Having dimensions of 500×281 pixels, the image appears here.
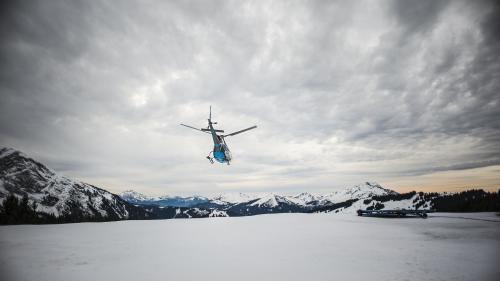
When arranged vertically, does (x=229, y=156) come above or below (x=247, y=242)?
above

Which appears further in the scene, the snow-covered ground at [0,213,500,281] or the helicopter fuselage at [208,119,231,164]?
the helicopter fuselage at [208,119,231,164]

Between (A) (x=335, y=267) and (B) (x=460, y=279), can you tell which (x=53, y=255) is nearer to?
(A) (x=335, y=267)

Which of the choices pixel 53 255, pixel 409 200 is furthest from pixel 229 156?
pixel 409 200

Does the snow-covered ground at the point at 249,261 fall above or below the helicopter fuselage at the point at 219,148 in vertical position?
below

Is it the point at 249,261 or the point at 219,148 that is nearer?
the point at 249,261

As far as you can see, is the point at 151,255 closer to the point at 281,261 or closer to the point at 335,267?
the point at 281,261

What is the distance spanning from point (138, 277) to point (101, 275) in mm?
2284

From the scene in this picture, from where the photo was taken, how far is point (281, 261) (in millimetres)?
17734

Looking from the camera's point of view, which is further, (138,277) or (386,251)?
(386,251)

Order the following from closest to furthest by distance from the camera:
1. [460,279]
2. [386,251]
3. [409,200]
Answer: [460,279] → [386,251] → [409,200]

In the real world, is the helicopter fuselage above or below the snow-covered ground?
above

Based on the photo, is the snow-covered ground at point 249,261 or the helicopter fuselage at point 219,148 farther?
the helicopter fuselage at point 219,148

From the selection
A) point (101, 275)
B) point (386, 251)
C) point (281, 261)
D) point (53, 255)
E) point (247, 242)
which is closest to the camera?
point (101, 275)

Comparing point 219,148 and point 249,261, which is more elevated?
point 219,148
